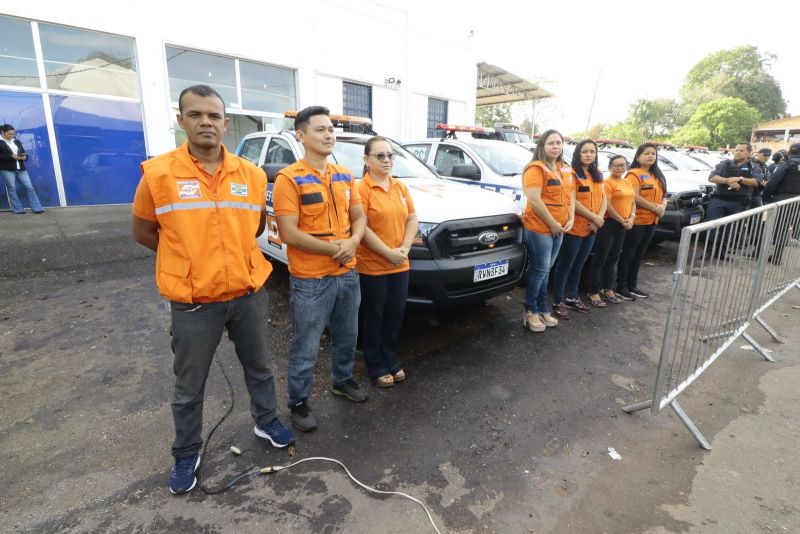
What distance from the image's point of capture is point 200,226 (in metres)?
1.94

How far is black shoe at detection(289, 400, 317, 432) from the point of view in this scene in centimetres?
264

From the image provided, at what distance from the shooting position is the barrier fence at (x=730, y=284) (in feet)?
8.80

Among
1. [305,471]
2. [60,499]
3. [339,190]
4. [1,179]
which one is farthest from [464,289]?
[1,179]

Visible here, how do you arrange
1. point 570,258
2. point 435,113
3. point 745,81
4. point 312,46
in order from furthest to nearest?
point 745,81 < point 435,113 < point 312,46 < point 570,258

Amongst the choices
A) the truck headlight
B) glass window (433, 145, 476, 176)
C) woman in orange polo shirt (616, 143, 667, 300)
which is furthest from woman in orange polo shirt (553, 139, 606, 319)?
glass window (433, 145, 476, 176)

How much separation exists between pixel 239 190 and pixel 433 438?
1812 mm

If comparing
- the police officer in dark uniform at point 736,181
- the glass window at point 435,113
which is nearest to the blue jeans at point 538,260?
the police officer in dark uniform at point 736,181

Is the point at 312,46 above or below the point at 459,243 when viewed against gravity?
above

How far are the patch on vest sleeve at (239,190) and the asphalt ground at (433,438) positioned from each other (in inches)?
58.0

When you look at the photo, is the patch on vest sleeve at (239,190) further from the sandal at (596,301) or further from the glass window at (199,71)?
the glass window at (199,71)

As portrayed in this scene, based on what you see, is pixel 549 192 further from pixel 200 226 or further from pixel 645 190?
pixel 200 226

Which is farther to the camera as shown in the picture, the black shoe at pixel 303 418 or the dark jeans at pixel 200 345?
the black shoe at pixel 303 418

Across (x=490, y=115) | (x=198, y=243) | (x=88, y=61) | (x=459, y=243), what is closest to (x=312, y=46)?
(x=88, y=61)

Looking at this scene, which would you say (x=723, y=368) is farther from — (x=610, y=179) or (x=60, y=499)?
(x=60, y=499)
